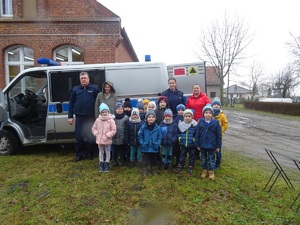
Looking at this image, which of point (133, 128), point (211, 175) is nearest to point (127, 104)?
point (133, 128)

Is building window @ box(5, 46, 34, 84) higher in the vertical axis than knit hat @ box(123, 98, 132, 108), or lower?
higher

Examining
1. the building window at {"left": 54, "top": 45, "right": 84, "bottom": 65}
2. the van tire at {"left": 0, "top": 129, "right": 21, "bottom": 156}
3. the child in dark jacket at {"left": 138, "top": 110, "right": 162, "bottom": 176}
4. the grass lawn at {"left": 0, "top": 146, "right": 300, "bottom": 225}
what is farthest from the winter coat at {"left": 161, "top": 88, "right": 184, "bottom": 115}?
the building window at {"left": 54, "top": 45, "right": 84, "bottom": 65}

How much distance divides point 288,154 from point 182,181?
4.84 meters

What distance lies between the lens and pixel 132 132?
484 cm

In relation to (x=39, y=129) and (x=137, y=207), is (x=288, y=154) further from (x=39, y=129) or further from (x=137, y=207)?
(x=39, y=129)

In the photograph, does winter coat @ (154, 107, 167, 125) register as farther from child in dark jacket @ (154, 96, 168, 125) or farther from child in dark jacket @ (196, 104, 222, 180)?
child in dark jacket @ (196, 104, 222, 180)

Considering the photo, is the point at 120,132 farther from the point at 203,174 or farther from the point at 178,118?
the point at 203,174

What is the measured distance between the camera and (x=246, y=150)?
7914 millimetres

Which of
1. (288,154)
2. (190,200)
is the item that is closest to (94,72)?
(190,200)

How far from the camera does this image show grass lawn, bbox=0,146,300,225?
3318mm

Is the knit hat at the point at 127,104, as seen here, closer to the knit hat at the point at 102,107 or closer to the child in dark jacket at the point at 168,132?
the knit hat at the point at 102,107

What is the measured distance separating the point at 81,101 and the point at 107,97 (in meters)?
0.60

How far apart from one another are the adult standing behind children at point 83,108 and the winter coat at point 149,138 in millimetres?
1467

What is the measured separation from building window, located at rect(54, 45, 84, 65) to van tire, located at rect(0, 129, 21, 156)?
20.7 ft
